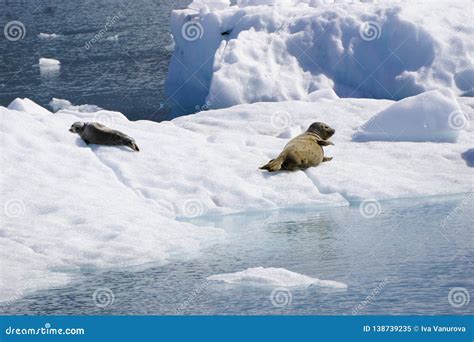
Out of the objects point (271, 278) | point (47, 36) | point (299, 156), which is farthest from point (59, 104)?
point (47, 36)

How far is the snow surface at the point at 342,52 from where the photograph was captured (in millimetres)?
15414

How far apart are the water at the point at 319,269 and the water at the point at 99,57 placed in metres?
9.53

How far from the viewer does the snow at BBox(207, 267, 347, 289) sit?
273 inches

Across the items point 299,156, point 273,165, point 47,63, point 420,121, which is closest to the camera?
point 273,165

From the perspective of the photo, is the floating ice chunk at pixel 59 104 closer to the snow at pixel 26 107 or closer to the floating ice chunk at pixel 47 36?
the snow at pixel 26 107

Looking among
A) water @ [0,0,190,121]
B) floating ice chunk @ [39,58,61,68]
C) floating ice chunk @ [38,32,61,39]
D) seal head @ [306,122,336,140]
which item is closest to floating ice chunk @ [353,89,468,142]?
seal head @ [306,122,336,140]

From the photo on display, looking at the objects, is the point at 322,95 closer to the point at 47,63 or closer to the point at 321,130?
the point at 321,130

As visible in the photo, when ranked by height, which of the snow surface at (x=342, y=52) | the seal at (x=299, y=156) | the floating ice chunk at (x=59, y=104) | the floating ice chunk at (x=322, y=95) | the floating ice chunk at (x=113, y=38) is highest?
the snow surface at (x=342, y=52)

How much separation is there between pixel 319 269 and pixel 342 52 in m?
9.08

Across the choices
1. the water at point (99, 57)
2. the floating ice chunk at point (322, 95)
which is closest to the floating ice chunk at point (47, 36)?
the water at point (99, 57)

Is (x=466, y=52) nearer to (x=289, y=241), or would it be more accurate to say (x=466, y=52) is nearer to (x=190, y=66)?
(x=190, y=66)

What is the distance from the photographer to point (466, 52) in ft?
50.7

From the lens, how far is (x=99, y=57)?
27609 millimetres

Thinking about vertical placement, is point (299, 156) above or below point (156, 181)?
above
